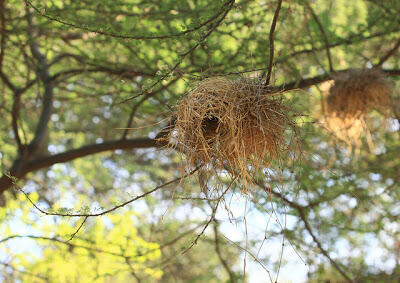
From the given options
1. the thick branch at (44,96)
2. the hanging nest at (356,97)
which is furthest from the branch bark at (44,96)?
the hanging nest at (356,97)

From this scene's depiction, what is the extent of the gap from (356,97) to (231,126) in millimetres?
1524

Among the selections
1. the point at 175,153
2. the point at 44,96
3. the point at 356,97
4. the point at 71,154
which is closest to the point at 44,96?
the point at 44,96

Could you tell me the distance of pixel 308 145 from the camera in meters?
3.69

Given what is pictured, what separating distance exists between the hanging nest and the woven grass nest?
1.24 metres

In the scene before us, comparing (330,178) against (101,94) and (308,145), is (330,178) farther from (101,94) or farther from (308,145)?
(101,94)

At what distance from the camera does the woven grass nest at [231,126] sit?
76.4 inches

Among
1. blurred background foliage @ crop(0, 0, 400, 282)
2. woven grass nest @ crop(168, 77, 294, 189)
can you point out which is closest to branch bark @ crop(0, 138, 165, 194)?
blurred background foliage @ crop(0, 0, 400, 282)

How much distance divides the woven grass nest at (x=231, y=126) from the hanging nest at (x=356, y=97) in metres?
1.24

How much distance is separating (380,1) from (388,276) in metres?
2.28

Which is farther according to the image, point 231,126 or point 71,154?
point 71,154

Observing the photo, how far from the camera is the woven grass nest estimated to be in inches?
76.4

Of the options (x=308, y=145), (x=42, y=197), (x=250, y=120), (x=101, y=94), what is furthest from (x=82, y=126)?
(x=250, y=120)

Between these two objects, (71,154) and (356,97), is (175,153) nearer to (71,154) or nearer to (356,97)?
(71,154)

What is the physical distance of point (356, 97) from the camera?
123 inches
